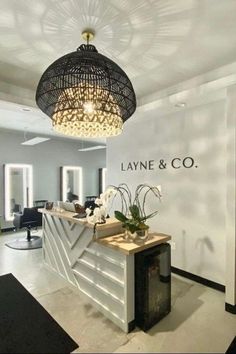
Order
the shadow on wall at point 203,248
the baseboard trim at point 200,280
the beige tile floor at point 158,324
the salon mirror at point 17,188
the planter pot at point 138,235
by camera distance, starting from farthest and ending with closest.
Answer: the salon mirror at point 17,188 < the shadow on wall at point 203,248 < the baseboard trim at point 200,280 < the planter pot at point 138,235 < the beige tile floor at point 158,324

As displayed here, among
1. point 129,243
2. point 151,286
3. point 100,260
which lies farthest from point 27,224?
point 151,286

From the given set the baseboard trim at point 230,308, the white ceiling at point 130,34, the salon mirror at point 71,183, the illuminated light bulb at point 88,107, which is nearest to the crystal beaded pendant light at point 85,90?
the illuminated light bulb at point 88,107

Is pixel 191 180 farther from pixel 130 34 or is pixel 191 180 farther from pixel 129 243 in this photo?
pixel 130 34

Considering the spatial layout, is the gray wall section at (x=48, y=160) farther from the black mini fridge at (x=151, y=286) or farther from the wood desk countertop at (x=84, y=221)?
the black mini fridge at (x=151, y=286)

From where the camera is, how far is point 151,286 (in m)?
2.22

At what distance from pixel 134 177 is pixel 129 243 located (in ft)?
6.76

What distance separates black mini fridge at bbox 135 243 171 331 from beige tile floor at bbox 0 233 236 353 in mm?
95

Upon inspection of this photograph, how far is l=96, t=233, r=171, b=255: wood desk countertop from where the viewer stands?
2137 millimetres

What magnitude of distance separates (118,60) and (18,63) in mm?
1106

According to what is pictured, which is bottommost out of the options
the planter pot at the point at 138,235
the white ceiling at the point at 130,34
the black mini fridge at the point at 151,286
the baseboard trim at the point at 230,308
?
the baseboard trim at the point at 230,308

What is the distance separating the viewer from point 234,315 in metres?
2.40

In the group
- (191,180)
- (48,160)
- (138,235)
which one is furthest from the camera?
(48,160)

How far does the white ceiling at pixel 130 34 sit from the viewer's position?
165 centimetres

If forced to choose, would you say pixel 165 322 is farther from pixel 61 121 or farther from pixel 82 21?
pixel 82 21
